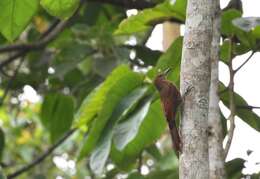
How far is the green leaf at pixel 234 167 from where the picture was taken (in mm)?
1404

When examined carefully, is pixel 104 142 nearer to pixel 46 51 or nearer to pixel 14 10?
pixel 14 10

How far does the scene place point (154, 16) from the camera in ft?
4.64

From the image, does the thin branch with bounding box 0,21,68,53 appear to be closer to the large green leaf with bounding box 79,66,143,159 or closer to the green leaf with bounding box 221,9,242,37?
the large green leaf with bounding box 79,66,143,159

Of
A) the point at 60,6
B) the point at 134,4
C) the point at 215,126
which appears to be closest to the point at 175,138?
the point at 215,126

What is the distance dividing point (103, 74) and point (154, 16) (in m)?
0.56

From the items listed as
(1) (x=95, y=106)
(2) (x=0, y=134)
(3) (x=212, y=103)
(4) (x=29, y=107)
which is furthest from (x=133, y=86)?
(4) (x=29, y=107)

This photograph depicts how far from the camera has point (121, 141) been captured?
1330 mm

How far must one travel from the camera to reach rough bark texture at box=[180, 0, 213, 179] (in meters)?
0.85

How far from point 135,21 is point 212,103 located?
0.42m

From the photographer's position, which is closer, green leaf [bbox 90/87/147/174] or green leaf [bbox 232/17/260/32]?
green leaf [bbox 232/17/260/32]

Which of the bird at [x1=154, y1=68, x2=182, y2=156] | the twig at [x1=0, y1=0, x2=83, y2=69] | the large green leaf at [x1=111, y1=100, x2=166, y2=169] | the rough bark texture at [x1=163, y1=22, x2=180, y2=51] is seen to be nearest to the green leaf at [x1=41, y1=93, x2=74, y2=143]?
the twig at [x1=0, y1=0, x2=83, y2=69]

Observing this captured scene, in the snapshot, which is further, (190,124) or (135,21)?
(135,21)

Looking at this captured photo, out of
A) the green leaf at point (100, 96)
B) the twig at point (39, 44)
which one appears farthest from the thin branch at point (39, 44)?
the green leaf at point (100, 96)

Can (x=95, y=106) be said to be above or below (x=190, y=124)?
below
